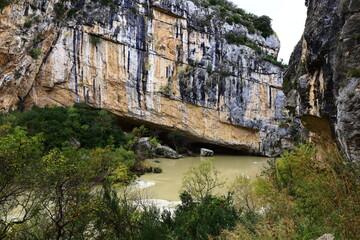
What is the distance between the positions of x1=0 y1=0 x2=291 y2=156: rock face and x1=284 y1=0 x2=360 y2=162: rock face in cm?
1461

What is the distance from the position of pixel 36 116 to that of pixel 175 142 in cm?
1412

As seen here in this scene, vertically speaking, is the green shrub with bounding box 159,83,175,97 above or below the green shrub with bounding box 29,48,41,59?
below

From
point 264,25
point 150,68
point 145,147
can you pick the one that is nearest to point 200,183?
point 145,147

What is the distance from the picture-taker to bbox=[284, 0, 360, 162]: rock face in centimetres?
574

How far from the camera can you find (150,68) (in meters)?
23.7

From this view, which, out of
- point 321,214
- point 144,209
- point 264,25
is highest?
point 264,25

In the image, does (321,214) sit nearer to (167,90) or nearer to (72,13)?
(167,90)

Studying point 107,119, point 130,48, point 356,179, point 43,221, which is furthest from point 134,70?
point 356,179

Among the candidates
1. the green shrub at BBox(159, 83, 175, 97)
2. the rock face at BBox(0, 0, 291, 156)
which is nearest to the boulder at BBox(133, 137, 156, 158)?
the rock face at BBox(0, 0, 291, 156)

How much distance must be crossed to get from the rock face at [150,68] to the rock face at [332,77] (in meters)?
14.6

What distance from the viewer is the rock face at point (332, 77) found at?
5.74 meters

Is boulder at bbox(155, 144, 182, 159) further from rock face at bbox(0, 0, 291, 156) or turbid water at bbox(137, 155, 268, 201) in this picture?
rock face at bbox(0, 0, 291, 156)

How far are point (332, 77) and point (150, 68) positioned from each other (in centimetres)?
1830

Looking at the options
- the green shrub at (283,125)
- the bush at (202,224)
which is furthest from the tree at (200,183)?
the green shrub at (283,125)
